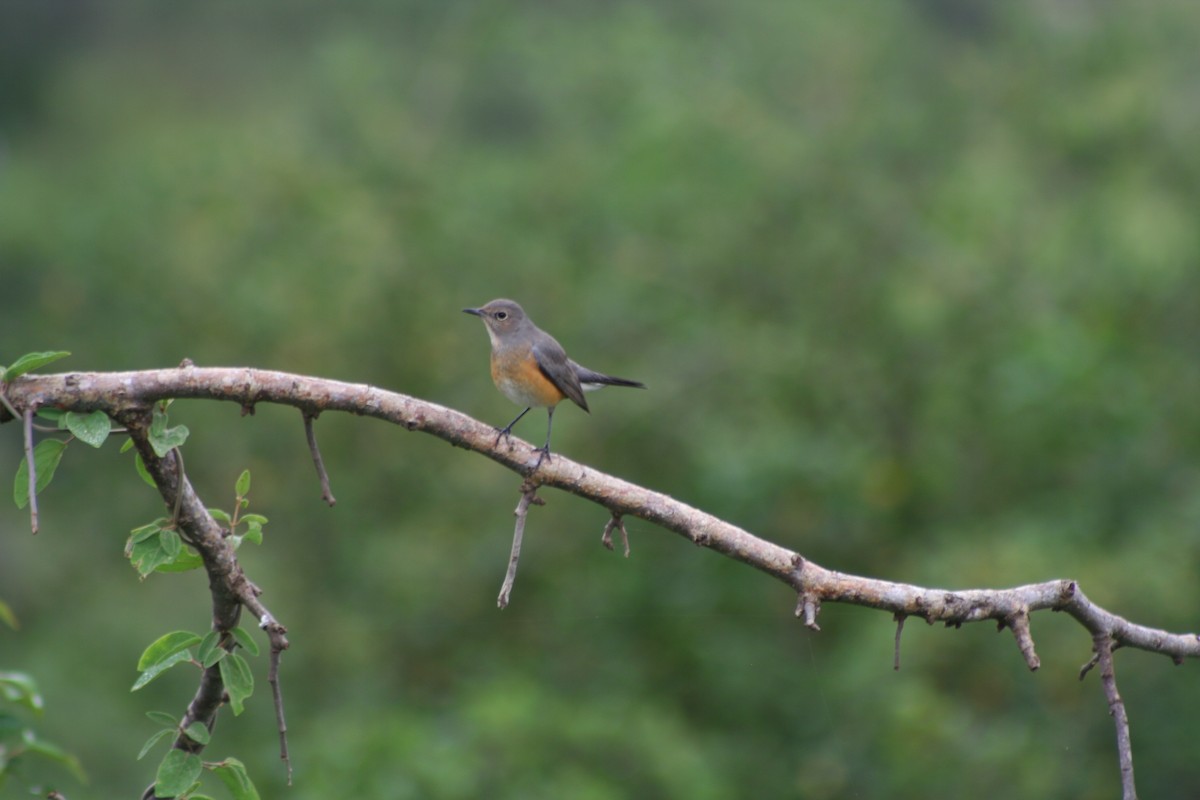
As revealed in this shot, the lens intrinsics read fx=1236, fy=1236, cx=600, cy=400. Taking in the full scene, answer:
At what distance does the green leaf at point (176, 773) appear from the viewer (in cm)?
246

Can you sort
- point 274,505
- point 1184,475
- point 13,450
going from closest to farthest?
1. point 1184,475
2. point 274,505
3. point 13,450

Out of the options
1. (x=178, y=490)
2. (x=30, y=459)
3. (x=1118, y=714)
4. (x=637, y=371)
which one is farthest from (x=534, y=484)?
(x=637, y=371)

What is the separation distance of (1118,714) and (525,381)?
330 cm

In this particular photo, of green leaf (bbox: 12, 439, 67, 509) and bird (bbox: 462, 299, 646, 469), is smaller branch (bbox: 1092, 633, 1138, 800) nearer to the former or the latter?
green leaf (bbox: 12, 439, 67, 509)

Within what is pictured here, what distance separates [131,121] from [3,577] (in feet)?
14.0

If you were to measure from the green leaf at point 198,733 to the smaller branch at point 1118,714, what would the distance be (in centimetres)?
184

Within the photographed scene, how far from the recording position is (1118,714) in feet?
8.40

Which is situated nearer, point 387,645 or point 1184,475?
point 1184,475

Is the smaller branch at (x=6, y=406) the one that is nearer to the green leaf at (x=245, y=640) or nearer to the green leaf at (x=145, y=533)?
the green leaf at (x=145, y=533)

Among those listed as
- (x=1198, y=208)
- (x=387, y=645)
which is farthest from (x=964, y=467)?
A: (x=387, y=645)

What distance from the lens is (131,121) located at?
11430 mm

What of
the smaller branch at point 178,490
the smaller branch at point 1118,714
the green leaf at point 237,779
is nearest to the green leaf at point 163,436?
the smaller branch at point 178,490

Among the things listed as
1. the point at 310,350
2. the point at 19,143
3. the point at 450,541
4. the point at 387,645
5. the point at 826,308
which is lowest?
the point at 387,645

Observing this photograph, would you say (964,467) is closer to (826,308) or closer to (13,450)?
(826,308)
